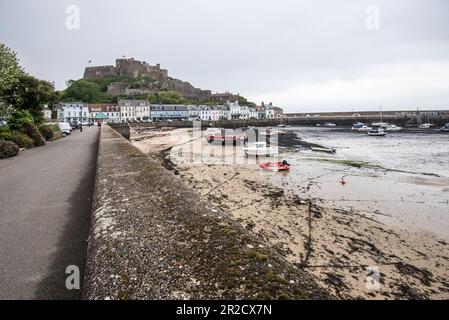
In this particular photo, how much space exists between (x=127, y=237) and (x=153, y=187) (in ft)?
7.27

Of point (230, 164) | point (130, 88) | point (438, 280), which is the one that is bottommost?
point (438, 280)

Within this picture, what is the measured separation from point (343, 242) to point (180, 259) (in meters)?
6.83

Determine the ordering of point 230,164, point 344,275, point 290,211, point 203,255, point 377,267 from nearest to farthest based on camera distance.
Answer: point 203,255, point 344,275, point 377,267, point 290,211, point 230,164

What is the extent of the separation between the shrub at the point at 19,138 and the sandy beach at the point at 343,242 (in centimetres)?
1349

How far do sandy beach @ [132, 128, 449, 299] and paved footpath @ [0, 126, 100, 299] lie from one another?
8.57ft

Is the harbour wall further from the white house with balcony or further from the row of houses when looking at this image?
the white house with balcony

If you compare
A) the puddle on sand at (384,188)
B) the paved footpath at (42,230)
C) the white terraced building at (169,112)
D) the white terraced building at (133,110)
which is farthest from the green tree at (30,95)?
the white terraced building at (169,112)

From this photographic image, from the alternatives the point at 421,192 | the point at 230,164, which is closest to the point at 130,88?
the point at 230,164

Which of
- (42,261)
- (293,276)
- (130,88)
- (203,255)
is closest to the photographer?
(293,276)

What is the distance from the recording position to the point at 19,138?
18266 mm

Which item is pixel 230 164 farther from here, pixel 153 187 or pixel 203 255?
pixel 203 255

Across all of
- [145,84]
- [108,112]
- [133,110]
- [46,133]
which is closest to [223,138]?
[46,133]

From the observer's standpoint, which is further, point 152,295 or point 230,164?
point 230,164

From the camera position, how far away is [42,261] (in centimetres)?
427
